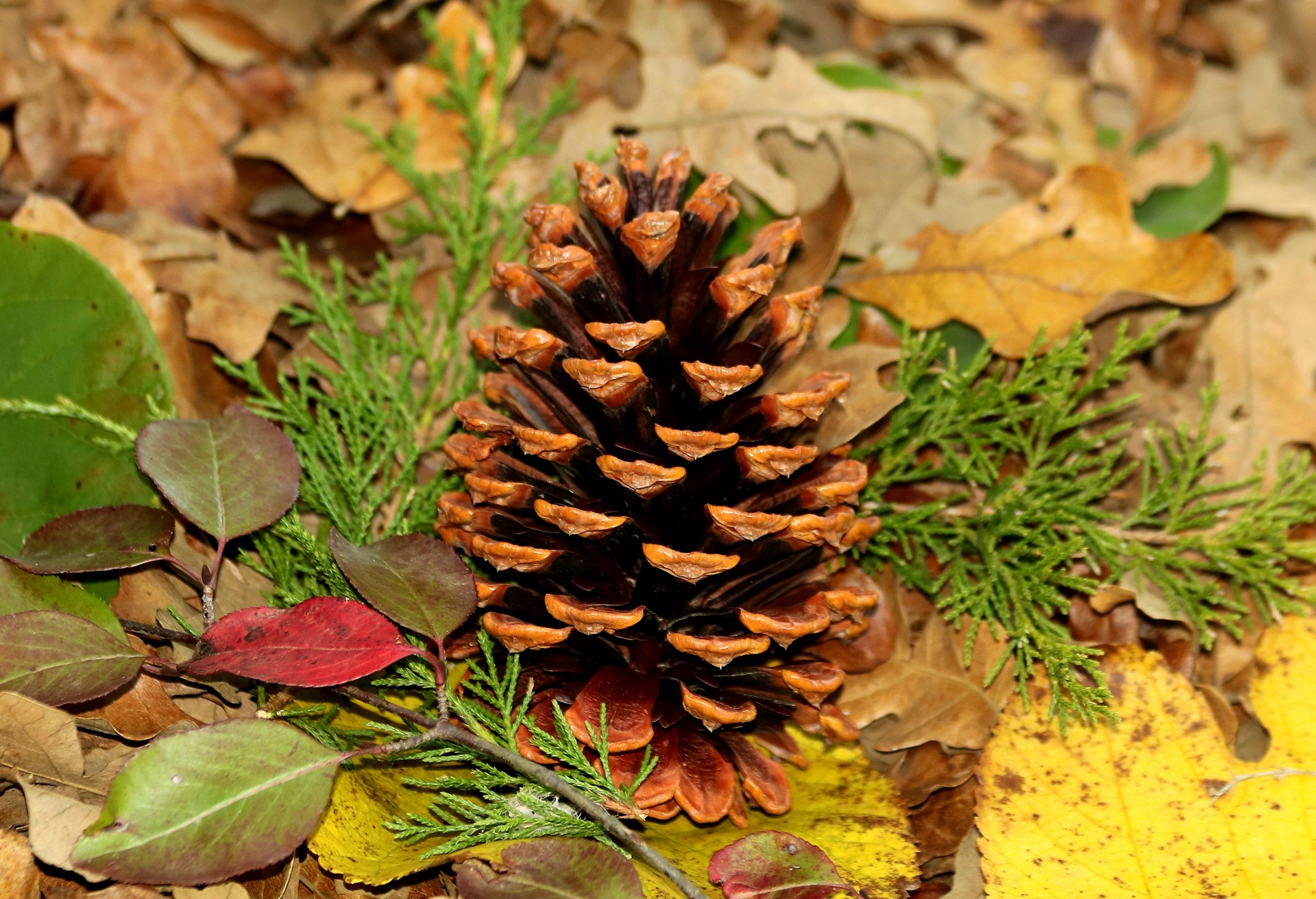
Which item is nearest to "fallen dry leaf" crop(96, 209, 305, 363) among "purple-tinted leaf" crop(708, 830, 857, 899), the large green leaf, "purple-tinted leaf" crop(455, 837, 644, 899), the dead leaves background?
the dead leaves background

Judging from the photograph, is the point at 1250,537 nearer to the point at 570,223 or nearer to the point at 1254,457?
the point at 1254,457

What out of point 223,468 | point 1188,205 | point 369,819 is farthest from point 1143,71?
point 369,819

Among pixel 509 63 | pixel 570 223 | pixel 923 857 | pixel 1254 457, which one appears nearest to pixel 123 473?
pixel 570 223

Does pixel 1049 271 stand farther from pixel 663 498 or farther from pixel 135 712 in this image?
pixel 135 712

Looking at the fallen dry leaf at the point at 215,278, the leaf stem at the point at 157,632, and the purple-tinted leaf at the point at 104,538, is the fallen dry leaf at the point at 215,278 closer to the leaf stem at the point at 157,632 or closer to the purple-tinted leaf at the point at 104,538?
the purple-tinted leaf at the point at 104,538

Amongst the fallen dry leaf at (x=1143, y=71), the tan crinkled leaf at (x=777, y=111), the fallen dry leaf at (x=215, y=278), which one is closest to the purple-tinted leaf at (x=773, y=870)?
the fallen dry leaf at (x=215, y=278)

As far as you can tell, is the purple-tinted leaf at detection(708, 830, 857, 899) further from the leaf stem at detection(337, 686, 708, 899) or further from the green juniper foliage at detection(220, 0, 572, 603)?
the green juniper foliage at detection(220, 0, 572, 603)
